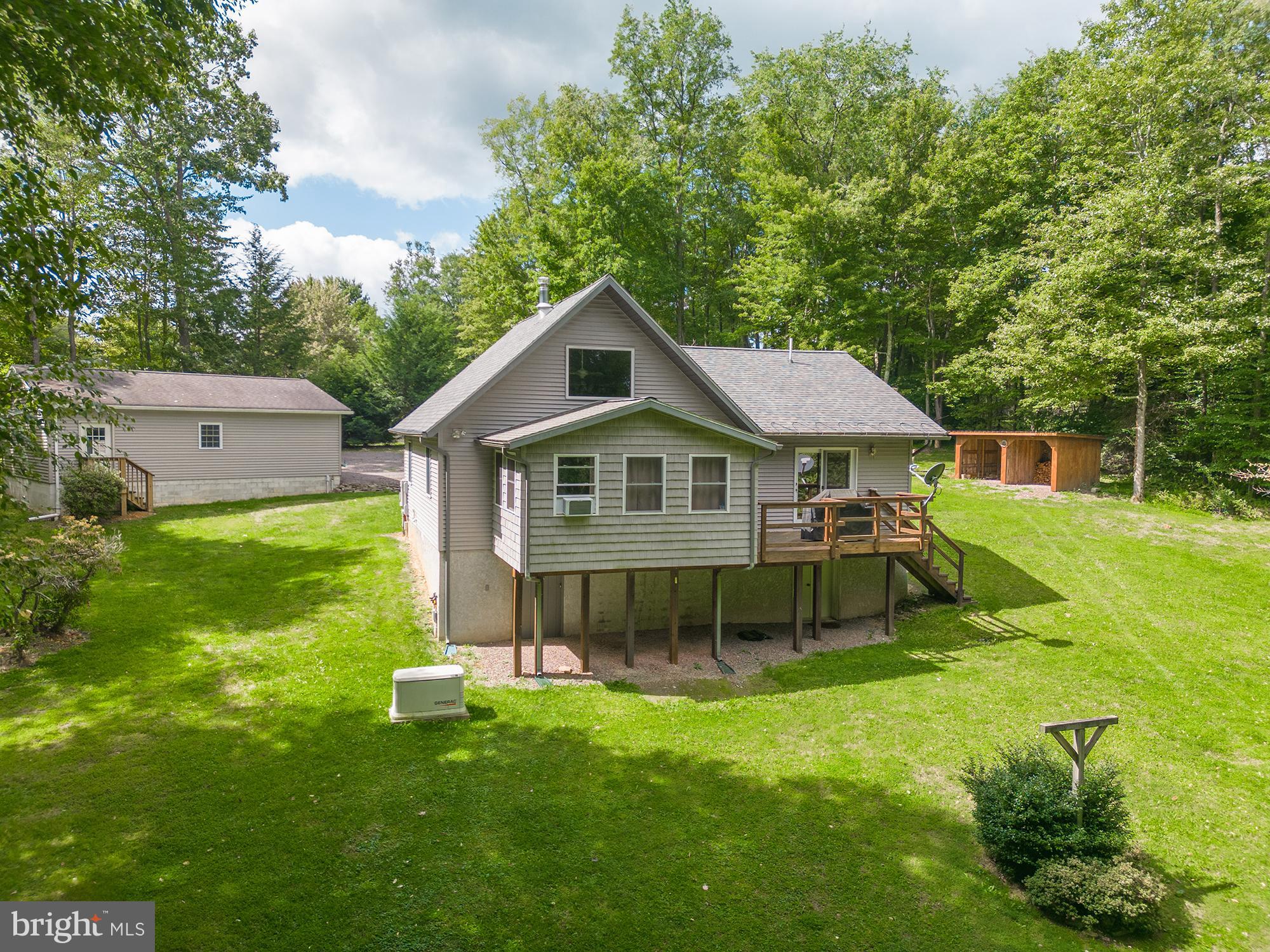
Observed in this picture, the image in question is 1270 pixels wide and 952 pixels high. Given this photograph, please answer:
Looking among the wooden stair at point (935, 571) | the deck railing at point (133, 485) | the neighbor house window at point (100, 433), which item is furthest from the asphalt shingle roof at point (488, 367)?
the neighbor house window at point (100, 433)

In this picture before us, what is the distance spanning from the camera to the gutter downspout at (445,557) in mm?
13656

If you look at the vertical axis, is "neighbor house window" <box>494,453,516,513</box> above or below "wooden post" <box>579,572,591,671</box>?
above

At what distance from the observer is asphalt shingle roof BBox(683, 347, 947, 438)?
16.2m

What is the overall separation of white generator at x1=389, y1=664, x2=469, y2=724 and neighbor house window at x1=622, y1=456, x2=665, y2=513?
457cm

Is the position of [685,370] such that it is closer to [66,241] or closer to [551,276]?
[66,241]

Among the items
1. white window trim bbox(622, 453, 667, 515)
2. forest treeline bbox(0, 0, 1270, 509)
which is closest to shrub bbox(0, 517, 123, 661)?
white window trim bbox(622, 453, 667, 515)

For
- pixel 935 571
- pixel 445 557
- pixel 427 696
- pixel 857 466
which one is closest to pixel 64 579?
pixel 445 557

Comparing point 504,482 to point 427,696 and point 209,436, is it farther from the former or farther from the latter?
point 209,436

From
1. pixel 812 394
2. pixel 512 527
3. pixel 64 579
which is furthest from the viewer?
pixel 812 394

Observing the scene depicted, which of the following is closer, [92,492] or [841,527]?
[841,527]

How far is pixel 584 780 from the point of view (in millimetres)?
8875

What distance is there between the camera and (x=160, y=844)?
6852mm

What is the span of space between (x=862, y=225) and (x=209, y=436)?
32.3m

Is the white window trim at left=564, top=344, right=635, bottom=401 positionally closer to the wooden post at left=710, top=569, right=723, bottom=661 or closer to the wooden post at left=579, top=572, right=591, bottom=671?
the wooden post at left=579, top=572, right=591, bottom=671
